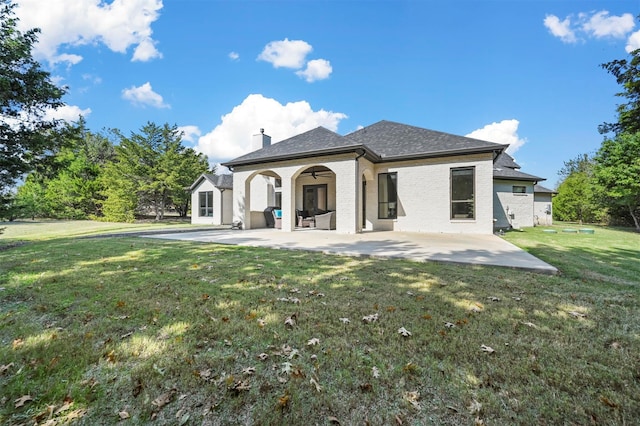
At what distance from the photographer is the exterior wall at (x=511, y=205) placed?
16734 millimetres

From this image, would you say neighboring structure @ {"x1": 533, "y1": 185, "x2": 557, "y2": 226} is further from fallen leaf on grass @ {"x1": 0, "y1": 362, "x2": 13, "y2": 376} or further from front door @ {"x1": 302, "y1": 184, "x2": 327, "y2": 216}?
fallen leaf on grass @ {"x1": 0, "y1": 362, "x2": 13, "y2": 376}

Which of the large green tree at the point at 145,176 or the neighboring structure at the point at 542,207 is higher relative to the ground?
the large green tree at the point at 145,176

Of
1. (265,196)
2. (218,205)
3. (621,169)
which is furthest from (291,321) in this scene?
(621,169)

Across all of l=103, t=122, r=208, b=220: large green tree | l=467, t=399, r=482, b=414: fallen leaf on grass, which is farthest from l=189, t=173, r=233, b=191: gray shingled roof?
l=467, t=399, r=482, b=414: fallen leaf on grass

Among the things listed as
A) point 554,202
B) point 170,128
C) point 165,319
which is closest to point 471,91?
point 554,202

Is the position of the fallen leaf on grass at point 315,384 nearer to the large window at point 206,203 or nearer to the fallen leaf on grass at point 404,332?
the fallen leaf on grass at point 404,332

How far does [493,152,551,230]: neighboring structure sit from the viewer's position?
16.7m

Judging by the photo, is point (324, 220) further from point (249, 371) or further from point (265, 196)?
point (249, 371)

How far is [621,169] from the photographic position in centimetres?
1530

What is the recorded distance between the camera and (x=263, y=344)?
2.32 meters

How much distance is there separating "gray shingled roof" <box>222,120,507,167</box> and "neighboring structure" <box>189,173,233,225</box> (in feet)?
19.8

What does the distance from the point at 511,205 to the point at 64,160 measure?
72.4 feet

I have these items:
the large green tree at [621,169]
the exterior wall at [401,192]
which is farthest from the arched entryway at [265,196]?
the large green tree at [621,169]

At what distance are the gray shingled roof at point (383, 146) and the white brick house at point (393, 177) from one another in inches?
1.5
